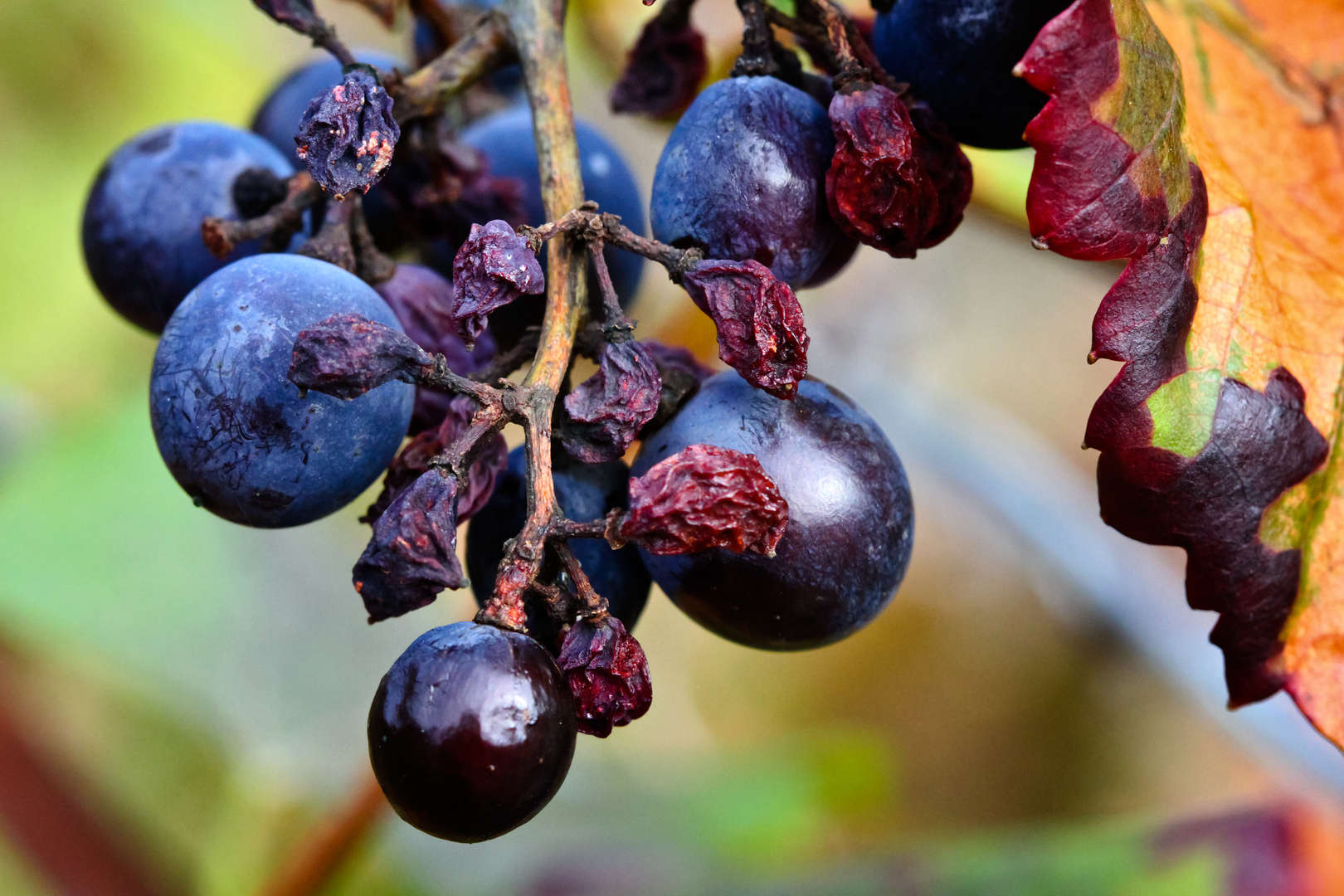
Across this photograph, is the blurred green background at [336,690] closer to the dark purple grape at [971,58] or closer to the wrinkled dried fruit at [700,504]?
the dark purple grape at [971,58]

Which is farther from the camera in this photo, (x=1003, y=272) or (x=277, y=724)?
(x=1003, y=272)

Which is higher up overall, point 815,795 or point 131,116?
point 131,116

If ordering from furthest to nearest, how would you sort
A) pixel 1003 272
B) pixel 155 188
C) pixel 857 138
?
pixel 1003 272 → pixel 155 188 → pixel 857 138

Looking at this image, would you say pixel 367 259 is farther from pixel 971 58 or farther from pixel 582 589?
pixel 971 58

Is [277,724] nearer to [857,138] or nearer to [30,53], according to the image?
[30,53]

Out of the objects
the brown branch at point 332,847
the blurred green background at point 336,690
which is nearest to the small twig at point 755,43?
the blurred green background at point 336,690

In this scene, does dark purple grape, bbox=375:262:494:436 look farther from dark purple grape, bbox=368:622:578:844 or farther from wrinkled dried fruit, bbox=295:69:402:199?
dark purple grape, bbox=368:622:578:844

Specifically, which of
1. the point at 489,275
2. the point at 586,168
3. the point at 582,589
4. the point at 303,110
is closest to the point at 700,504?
the point at 582,589

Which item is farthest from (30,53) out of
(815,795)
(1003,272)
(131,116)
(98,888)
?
(1003,272)
